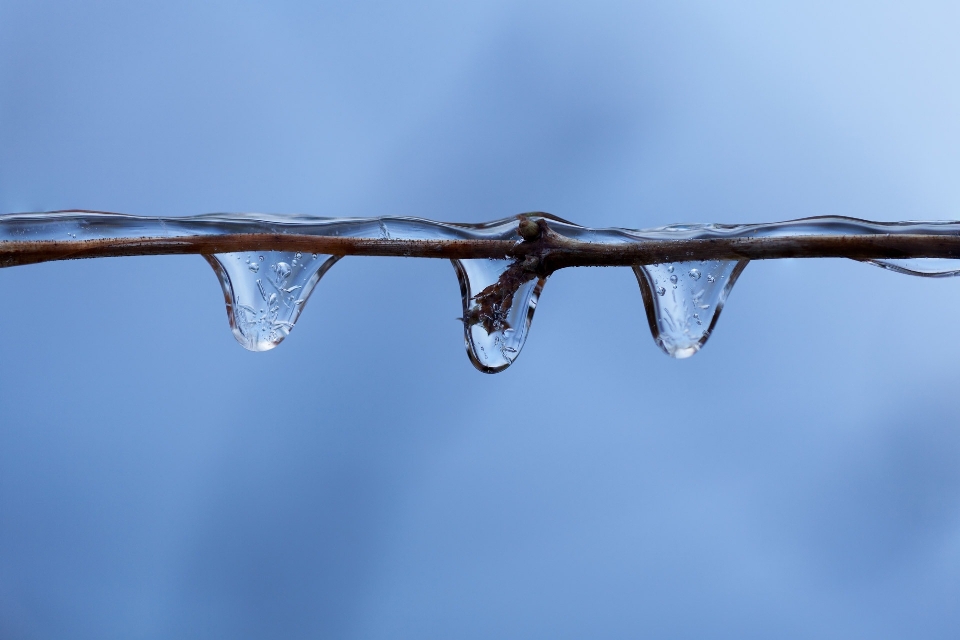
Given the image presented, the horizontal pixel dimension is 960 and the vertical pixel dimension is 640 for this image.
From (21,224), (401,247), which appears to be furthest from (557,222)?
(21,224)

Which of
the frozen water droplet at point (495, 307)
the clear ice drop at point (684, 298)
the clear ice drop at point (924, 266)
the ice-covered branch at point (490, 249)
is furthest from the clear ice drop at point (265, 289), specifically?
the clear ice drop at point (924, 266)

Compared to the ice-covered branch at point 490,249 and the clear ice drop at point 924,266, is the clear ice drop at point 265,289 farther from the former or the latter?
the clear ice drop at point 924,266

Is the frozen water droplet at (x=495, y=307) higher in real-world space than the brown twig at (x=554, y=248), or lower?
lower

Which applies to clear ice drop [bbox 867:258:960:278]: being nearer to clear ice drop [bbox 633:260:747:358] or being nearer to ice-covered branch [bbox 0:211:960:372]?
ice-covered branch [bbox 0:211:960:372]

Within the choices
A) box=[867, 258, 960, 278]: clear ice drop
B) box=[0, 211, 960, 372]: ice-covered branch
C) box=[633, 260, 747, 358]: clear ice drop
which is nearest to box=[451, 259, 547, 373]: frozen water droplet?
box=[0, 211, 960, 372]: ice-covered branch

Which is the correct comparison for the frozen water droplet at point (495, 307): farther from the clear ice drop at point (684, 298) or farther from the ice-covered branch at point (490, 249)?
the clear ice drop at point (684, 298)

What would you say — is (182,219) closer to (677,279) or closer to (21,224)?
(21,224)

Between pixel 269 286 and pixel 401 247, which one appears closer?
pixel 401 247

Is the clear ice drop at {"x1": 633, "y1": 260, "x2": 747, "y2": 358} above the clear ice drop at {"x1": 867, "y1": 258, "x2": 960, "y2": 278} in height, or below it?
below
